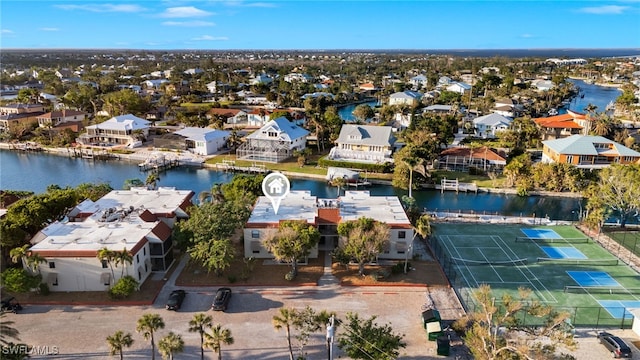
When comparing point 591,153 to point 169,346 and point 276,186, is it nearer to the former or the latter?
point 276,186

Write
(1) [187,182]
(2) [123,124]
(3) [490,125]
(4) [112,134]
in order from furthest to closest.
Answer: (3) [490,125]
(2) [123,124]
(4) [112,134]
(1) [187,182]

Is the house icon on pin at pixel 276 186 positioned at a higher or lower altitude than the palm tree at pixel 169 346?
higher

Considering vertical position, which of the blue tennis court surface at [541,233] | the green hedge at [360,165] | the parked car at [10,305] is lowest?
the blue tennis court surface at [541,233]

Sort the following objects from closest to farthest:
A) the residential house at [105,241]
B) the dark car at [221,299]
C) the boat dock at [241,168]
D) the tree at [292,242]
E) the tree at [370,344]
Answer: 1. the tree at [370,344]
2. the dark car at [221,299]
3. the residential house at [105,241]
4. the tree at [292,242]
5. the boat dock at [241,168]

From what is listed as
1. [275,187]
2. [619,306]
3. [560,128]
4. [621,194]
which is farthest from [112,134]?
[560,128]

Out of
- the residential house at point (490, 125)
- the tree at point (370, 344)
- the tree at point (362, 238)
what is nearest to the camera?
the tree at point (370, 344)

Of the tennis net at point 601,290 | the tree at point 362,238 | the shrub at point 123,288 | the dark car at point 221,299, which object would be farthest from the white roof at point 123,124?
the tennis net at point 601,290

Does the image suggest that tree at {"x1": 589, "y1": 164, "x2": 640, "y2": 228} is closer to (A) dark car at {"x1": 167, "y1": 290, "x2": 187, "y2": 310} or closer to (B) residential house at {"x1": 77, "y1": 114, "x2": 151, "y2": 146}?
(A) dark car at {"x1": 167, "y1": 290, "x2": 187, "y2": 310}

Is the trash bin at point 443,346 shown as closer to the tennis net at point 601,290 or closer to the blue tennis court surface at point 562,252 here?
the tennis net at point 601,290
